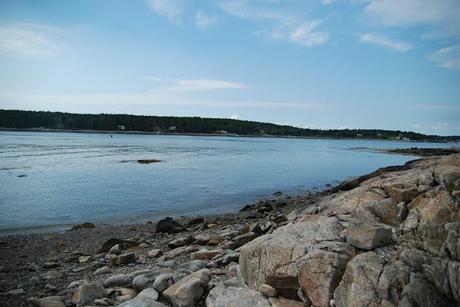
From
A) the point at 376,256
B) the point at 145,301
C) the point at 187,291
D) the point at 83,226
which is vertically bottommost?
the point at 83,226

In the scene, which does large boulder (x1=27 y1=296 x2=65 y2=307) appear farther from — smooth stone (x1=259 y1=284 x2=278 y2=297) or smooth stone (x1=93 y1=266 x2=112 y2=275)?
smooth stone (x1=259 y1=284 x2=278 y2=297)

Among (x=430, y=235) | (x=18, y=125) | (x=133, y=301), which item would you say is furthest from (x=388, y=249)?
(x=18, y=125)

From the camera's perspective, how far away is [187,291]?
23.9ft

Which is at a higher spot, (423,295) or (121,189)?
(423,295)

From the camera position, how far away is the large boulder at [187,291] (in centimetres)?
720

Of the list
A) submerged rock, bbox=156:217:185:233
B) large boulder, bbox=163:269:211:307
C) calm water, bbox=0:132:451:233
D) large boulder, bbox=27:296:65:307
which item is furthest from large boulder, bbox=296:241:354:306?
calm water, bbox=0:132:451:233

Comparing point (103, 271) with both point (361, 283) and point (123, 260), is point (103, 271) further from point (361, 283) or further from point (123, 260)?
point (361, 283)

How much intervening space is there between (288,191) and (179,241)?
2066 centimetres

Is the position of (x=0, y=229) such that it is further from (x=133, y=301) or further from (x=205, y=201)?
(x=133, y=301)

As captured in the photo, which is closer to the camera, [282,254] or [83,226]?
[282,254]

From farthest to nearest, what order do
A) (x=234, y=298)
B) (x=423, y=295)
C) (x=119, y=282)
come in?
(x=119, y=282) → (x=234, y=298) → (x=423, y=295)

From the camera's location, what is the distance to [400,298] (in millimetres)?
5340

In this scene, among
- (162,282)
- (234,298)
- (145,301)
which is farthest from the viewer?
(162,282)

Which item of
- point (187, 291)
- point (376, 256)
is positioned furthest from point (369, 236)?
point (187, 291)
